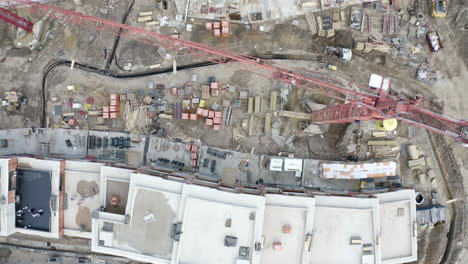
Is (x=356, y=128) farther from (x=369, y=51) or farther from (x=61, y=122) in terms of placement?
(x=61, y=122)

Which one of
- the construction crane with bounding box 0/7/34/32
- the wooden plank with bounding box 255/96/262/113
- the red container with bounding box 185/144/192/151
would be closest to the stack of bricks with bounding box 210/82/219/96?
the wooden plank with bounding box 255/96/262/113

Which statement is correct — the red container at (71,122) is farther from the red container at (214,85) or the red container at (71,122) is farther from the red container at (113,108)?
the red container at (214,85)

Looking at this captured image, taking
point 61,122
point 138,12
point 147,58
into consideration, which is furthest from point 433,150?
point 61,122

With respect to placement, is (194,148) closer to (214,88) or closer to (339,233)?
(214,88)

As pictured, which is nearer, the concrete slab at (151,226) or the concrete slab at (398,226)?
the concrete slab at (151,226)

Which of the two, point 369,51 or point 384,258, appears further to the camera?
point 369,51

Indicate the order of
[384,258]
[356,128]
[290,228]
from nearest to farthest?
[290,228] → [384,258] → [356,128]

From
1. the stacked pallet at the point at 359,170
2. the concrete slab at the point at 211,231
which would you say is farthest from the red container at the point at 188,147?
the stacked pallet at the point at 359,170
